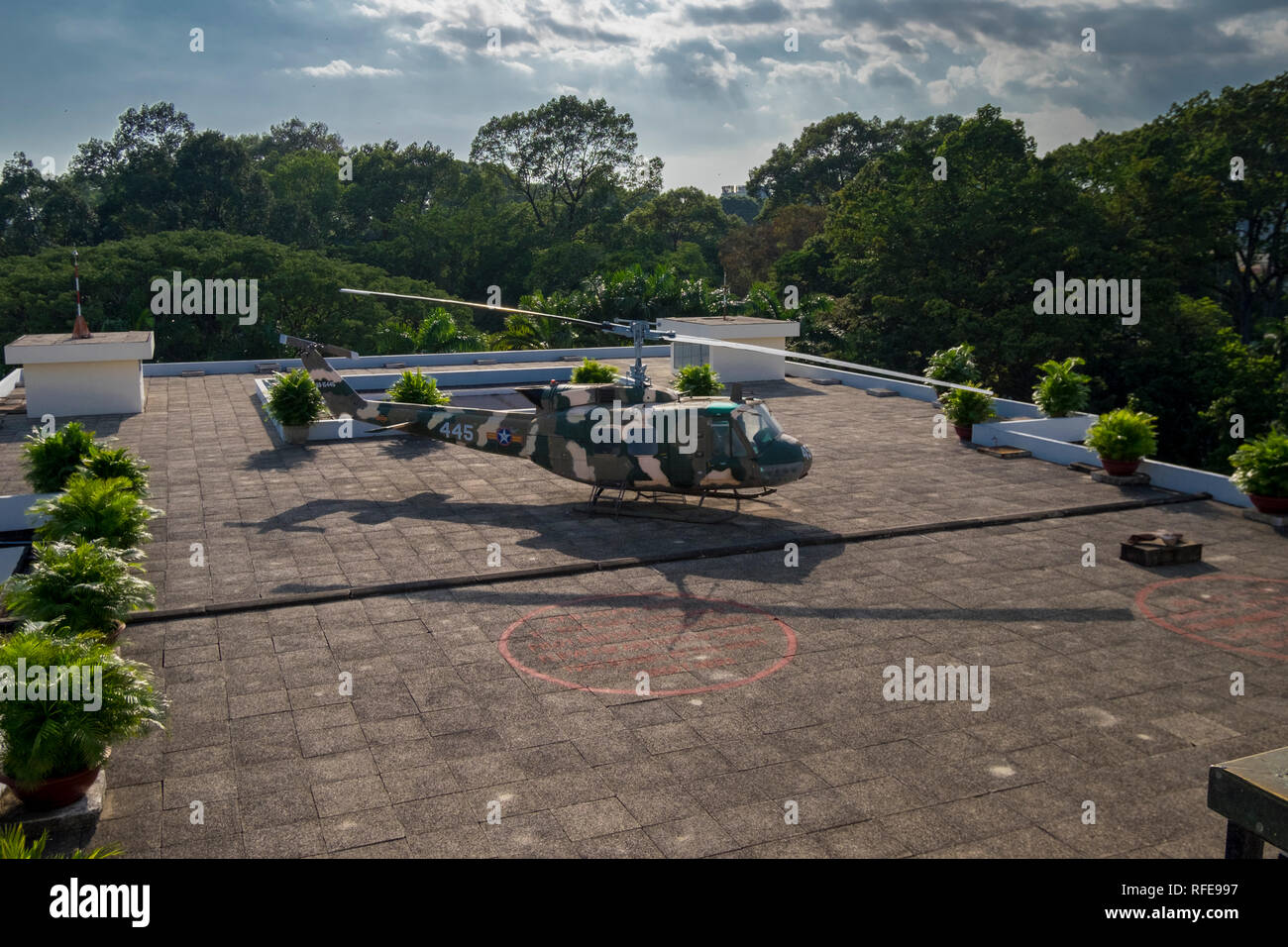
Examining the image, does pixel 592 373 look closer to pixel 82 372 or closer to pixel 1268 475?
pixel 82 372

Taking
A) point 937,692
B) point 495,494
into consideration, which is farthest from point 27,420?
point 937,692

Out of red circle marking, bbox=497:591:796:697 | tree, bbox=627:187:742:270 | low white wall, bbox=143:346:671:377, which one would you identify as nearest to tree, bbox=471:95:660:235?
tree, bbox=627:187:742:270

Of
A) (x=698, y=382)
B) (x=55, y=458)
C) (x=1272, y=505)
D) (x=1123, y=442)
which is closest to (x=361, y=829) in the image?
(x=55, y=458)

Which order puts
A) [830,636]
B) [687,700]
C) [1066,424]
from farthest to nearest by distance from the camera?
[1066,424] → [830,636] → [687,700]

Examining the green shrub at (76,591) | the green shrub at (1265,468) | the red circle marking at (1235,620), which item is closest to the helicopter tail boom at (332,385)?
the green shrub at (76,591)

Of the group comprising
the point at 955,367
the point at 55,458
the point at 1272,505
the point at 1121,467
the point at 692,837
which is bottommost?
the point at 692,837
